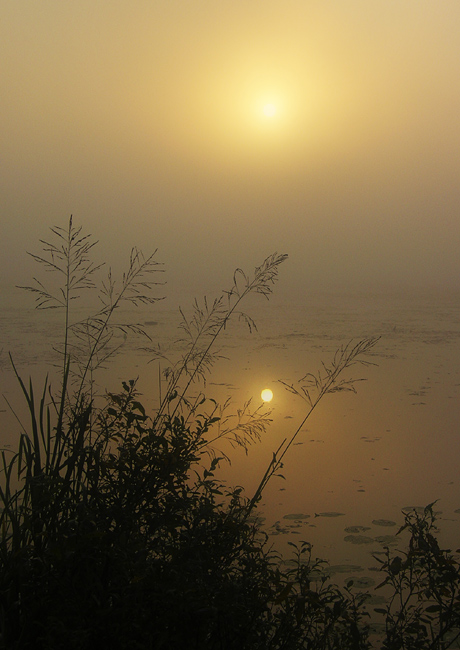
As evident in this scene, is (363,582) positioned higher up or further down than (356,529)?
further down

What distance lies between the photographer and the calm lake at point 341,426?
2.48 meters

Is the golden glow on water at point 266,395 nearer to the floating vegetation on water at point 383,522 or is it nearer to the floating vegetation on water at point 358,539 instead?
the floating vegetation on water at point 383,522

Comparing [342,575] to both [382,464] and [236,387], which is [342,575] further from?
[236,387]

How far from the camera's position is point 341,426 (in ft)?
13.0

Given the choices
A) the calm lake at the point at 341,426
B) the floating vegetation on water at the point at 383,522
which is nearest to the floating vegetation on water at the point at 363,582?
the calm lake at the point at 341,426

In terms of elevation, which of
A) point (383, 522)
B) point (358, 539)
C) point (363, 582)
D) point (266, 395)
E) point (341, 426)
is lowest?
point (363, 582)

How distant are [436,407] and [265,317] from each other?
672 centimetres

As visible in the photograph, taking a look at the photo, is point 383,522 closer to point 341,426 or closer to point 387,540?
point 387,540

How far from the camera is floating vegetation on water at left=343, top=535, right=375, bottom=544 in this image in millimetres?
2309

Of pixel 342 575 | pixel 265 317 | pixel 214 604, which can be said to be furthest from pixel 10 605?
pixel 265 317

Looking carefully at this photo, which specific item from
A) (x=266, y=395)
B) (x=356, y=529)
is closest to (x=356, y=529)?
(x=356, y=529)

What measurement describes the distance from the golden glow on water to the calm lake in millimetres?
49

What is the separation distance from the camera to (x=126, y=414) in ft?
4.47

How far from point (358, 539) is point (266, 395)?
2.42 meters
